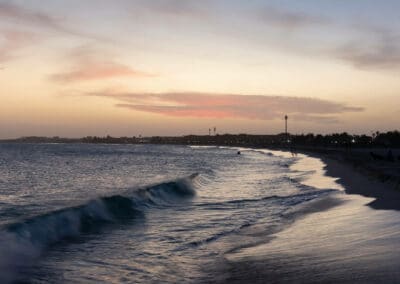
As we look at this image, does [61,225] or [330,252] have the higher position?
[330,252]

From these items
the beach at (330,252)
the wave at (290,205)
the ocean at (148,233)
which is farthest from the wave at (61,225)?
the beach at (330,252)

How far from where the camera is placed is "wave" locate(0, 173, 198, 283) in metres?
12.3

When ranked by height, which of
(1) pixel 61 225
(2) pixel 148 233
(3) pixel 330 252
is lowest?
(2) pixel 148 233

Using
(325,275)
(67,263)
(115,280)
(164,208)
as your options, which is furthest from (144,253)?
(164,208)

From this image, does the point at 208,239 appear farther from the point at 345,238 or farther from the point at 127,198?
the point at 127,198

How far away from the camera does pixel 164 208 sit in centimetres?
2414

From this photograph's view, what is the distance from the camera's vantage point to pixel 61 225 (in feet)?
56.1

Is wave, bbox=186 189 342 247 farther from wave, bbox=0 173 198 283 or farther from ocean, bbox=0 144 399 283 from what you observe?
wave, bbox=0 173 198 283

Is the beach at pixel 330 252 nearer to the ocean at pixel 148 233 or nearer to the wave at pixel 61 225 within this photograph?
the ocean at pixel 148 233

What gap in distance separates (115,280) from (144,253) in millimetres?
2888

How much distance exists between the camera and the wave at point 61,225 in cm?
1234

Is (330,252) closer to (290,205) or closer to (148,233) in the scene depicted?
(148,233)

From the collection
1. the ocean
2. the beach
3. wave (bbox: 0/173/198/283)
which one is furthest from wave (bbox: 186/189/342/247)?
wave (bbox: 0/173/198/283)

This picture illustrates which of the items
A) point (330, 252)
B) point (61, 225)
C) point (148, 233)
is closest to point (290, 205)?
point (148, 233)
